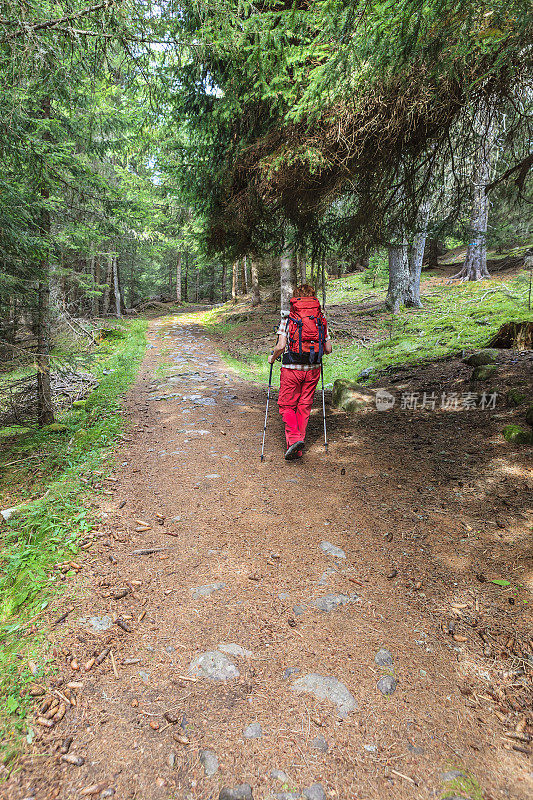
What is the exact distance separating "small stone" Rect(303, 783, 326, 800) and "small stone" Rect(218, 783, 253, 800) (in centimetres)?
26

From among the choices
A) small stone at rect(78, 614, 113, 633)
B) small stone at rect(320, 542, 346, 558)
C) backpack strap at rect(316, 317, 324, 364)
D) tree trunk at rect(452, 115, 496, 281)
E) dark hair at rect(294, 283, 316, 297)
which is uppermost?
tree trunk at rect(452, 115, 496, 281)

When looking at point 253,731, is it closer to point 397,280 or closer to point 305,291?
point 305,291

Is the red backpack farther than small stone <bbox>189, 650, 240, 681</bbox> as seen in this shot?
Yes

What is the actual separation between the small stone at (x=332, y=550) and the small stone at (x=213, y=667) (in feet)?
4.45

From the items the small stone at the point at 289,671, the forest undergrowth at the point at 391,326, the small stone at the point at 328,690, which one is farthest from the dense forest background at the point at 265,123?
the small stone at the point at 328,690

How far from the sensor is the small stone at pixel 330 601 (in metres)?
2.90

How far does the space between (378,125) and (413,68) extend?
61 cm

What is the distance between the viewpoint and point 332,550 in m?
3.54

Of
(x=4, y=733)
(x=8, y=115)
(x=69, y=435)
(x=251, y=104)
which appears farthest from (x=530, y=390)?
(x=8, y=115)

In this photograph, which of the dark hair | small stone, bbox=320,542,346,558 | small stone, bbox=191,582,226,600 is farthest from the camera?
the dark hair

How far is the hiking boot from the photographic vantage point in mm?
5277

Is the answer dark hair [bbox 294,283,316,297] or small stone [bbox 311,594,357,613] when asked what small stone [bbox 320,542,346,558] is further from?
dark hair [bbox 294,283,316,297]

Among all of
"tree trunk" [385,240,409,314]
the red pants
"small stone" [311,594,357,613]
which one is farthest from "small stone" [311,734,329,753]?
"tree trunk" [385,240,409,314]

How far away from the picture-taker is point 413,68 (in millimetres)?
3777
